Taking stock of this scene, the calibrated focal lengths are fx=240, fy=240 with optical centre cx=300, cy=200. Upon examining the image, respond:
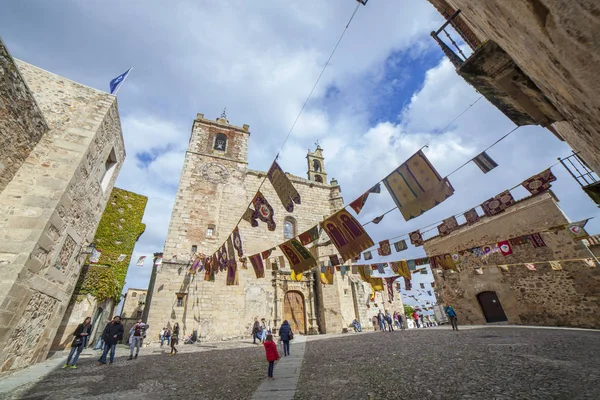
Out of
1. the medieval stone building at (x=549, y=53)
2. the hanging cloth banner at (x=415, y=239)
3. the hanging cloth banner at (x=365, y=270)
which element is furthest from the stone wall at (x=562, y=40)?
the hanging cloth banner at (x=365, y=270)

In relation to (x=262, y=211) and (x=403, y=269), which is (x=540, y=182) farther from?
(x=262, y=211)

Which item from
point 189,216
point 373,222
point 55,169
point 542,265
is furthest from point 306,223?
point 55,169

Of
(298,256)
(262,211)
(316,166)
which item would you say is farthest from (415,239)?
(316,166)

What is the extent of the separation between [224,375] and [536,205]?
14.4 metres

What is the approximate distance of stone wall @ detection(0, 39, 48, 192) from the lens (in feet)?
17.6

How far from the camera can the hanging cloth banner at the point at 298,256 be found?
8914 millimetres

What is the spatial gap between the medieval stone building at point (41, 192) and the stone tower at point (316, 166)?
17.7 metres

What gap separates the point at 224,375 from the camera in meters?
5.46

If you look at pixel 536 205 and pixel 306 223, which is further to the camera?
pixel 306 223

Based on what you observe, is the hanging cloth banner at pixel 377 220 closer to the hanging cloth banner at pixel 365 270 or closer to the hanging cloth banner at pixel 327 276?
the hanging cloth banner at pixel 365 270

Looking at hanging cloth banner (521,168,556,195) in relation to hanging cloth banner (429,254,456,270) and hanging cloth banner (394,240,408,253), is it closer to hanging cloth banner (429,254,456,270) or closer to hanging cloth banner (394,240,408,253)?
hanging cloth banner (394,240,408,253)

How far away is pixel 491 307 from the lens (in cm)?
1278

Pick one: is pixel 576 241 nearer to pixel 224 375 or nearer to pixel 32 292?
pixel 224 375

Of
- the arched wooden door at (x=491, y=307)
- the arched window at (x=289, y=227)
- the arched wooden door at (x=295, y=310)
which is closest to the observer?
the arched wooden door at (x=491, y=307)
